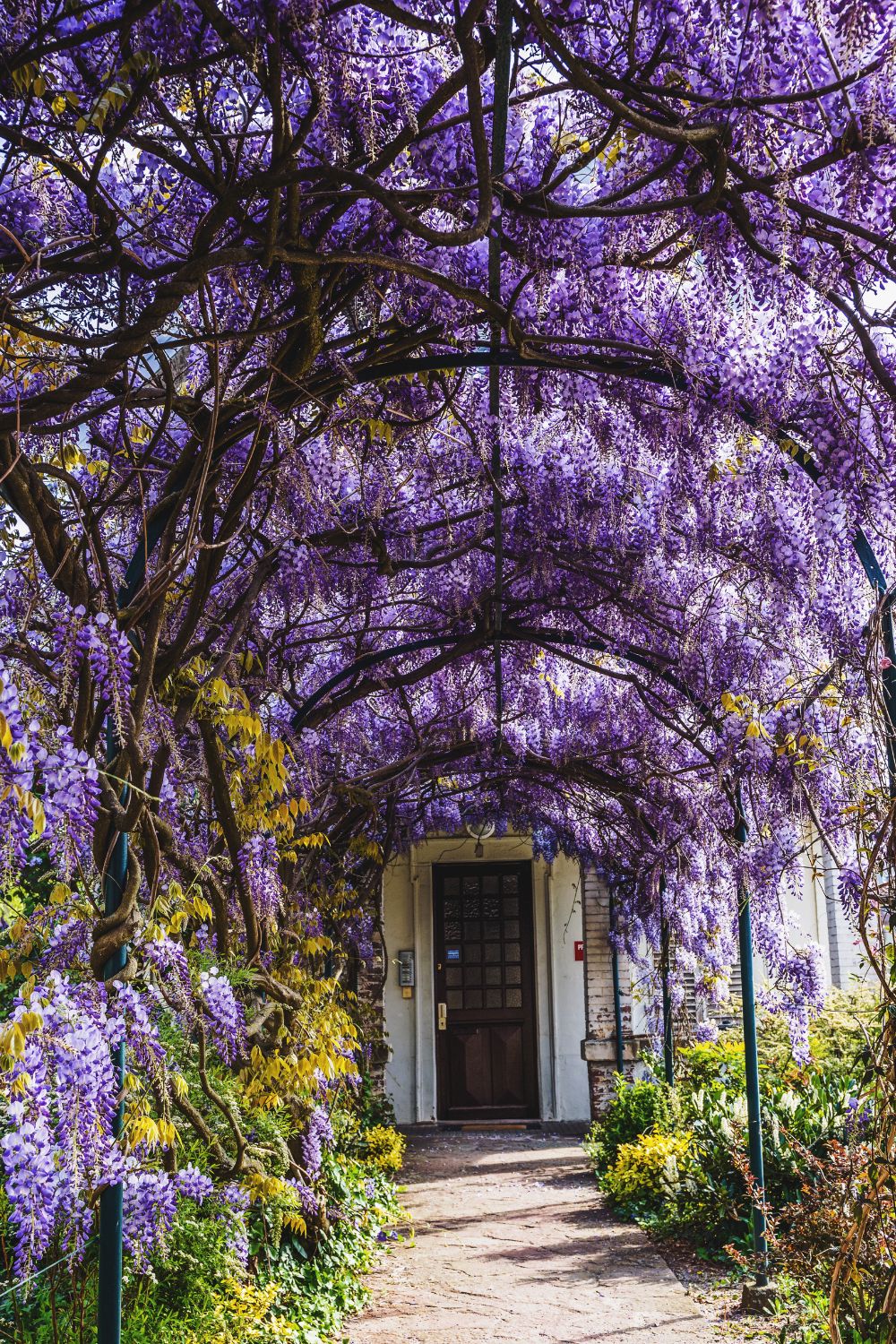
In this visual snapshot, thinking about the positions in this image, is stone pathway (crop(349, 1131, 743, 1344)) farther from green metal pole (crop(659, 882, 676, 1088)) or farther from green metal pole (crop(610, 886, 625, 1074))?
green metal pole (crop(610, 886, 625, 1074))

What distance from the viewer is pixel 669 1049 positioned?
7422 mm

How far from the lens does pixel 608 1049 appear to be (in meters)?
9.85

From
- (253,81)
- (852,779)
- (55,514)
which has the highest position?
(253,81)

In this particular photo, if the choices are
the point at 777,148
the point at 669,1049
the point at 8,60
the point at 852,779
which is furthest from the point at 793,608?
the point at 669,1049

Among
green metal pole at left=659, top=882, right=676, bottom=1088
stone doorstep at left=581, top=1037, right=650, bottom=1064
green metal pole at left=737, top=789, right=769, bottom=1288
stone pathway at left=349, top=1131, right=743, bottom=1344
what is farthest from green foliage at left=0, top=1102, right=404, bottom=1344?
stone doorstep at left=581, top=1037, right=650, bottom=1064

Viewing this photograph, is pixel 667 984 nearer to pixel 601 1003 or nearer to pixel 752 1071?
pixel 601 1003

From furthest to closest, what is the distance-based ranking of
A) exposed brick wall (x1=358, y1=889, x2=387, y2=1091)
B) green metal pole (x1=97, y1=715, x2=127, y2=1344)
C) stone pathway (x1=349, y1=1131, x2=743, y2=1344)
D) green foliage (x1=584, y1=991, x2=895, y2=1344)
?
exposed brick wall (x1=358, y1=889, x2=387, y2=1091), stone pathway (x1=349, y1=1131, x2=743, y2=1344), green foliage (x1=584, y1=991, x2=895, y2=1344), green metal pole (x1=97, y1=715, x2=127, y2=1344)

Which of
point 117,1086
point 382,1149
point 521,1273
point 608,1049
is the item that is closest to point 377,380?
point 117,1086

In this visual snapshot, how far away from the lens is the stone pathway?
4469 millimetres

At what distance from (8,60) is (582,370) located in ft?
4.64

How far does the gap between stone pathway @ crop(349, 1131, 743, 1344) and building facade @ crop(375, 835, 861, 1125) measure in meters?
2.26

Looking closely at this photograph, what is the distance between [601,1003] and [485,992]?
48.8 inches

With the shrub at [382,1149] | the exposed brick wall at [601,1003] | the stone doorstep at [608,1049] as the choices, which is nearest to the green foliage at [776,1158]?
the stone doorstep at [608,1049]

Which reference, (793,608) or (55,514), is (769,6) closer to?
(55,514)
